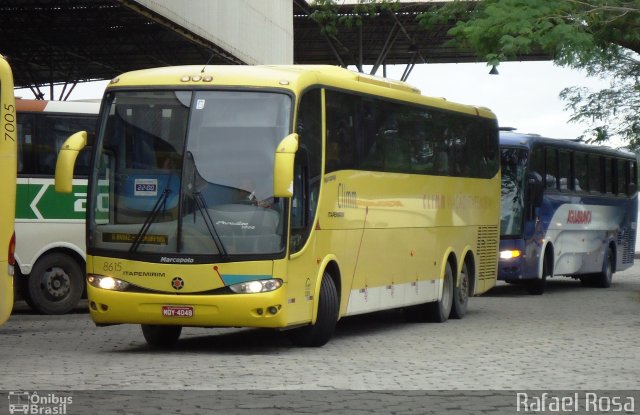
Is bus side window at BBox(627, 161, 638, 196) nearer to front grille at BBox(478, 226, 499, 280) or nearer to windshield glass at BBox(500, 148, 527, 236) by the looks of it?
windshield glass at BBox(500, 148, 527, 236)

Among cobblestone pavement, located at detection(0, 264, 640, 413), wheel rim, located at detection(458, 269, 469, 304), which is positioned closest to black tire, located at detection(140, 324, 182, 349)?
cobblestone pavement, located at detection(0, 264, 640, 413)

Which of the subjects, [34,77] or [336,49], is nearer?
[34,77]

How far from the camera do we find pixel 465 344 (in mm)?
17094

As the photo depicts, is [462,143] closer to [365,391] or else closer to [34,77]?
[365,391]

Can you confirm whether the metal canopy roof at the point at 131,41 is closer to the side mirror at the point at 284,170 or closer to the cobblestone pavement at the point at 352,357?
the cobblestone pavement at the point at 352,357

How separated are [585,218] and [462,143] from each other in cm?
1012

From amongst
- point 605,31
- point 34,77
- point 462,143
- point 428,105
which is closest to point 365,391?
point 428,105

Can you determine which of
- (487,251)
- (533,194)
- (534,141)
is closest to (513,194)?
(533,194)

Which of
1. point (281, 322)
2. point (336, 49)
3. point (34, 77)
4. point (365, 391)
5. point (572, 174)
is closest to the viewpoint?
point (365, 391)

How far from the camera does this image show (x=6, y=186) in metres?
14.4

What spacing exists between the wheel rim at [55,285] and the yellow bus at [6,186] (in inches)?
321

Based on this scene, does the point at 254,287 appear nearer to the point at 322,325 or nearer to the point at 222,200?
the point at 222,200

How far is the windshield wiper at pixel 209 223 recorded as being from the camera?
15328 millimetres

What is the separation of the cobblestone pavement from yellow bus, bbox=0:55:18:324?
0.74 m
